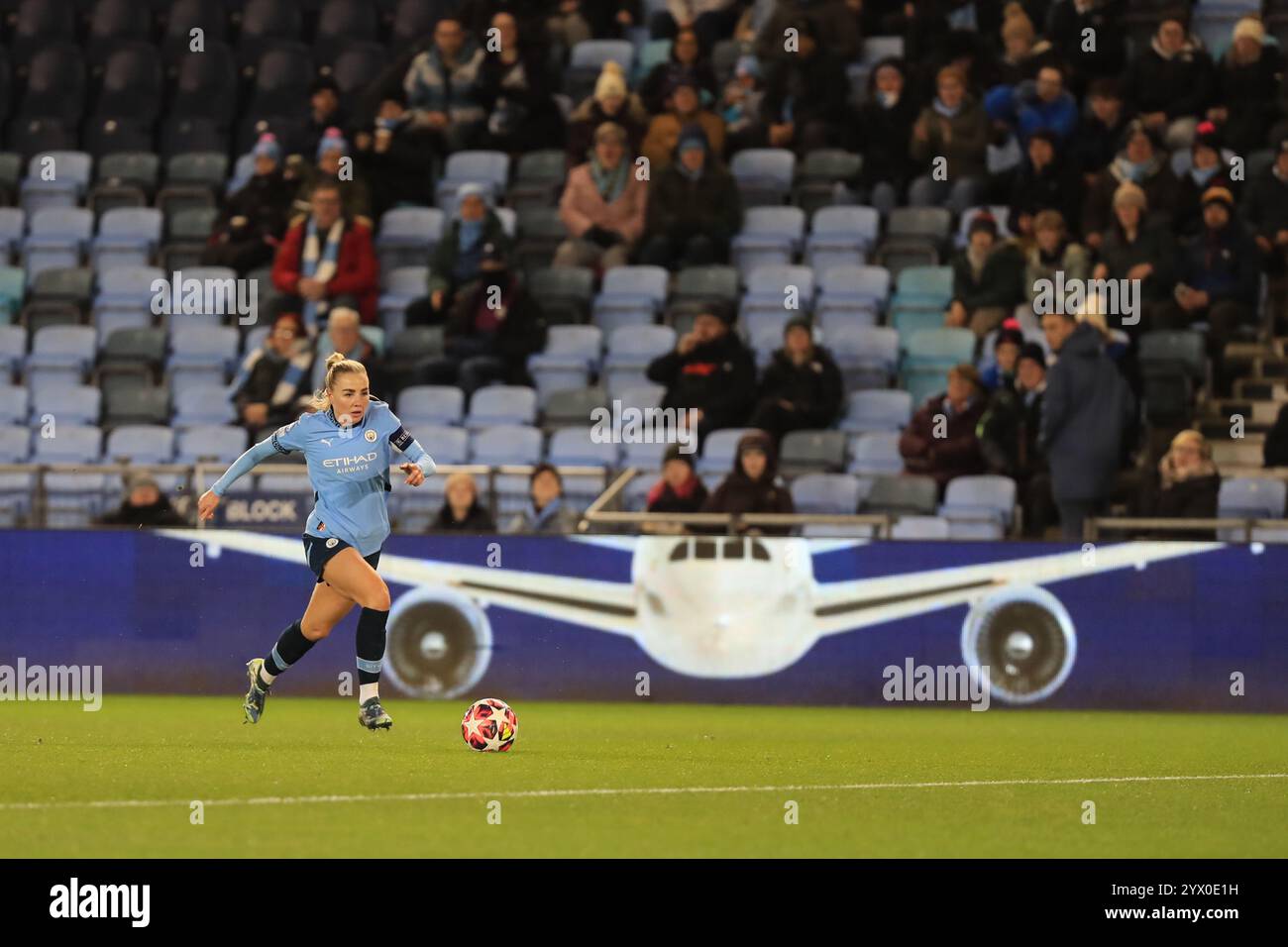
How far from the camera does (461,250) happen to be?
21.2m

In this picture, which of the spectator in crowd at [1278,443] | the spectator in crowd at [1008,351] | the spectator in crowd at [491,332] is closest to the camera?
the spectator in crowd at [1278,443]

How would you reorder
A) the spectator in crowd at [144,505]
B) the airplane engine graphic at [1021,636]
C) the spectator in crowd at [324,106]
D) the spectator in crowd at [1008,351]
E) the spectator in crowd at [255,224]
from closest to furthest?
the airplane engine graphic at [1021,636] → the spectator in crowd at [1008,351] → the spectator in crowd at [144,505] → the spectator in crowd at [255,224] → the spectator in crowd at [324,106]

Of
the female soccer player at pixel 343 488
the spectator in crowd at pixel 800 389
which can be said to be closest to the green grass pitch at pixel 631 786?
the female soccer player at pixel 343 488

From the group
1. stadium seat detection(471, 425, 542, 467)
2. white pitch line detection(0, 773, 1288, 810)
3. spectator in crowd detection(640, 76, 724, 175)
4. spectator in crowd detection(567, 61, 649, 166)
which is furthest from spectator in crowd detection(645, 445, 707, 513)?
white pitch line detection(0, 773, 1288, 810)

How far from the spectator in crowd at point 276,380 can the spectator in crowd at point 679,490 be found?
152 inches

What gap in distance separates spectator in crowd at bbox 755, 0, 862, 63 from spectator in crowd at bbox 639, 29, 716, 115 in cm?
60

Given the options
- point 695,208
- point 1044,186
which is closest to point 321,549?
point 695,208

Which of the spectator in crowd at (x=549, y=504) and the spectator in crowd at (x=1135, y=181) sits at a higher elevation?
the spectator in crowd at (x=1135, y=181)

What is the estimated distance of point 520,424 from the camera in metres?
20.3

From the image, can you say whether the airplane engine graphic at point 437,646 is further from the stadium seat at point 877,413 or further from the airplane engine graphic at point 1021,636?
the stadium seat at point 877,413

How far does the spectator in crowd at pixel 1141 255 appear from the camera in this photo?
63.5 feet

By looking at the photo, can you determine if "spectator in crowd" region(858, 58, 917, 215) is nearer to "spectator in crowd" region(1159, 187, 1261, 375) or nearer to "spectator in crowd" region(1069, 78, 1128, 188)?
"spectator in crowd" region(1069, 78, 1128, 188)

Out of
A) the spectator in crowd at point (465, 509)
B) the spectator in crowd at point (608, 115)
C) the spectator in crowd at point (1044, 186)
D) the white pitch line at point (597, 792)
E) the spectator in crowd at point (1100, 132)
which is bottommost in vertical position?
the white pitch line at point (597, 792)

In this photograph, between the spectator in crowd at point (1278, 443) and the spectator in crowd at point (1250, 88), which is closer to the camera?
the spectator in crowd at point (1278, 443)
